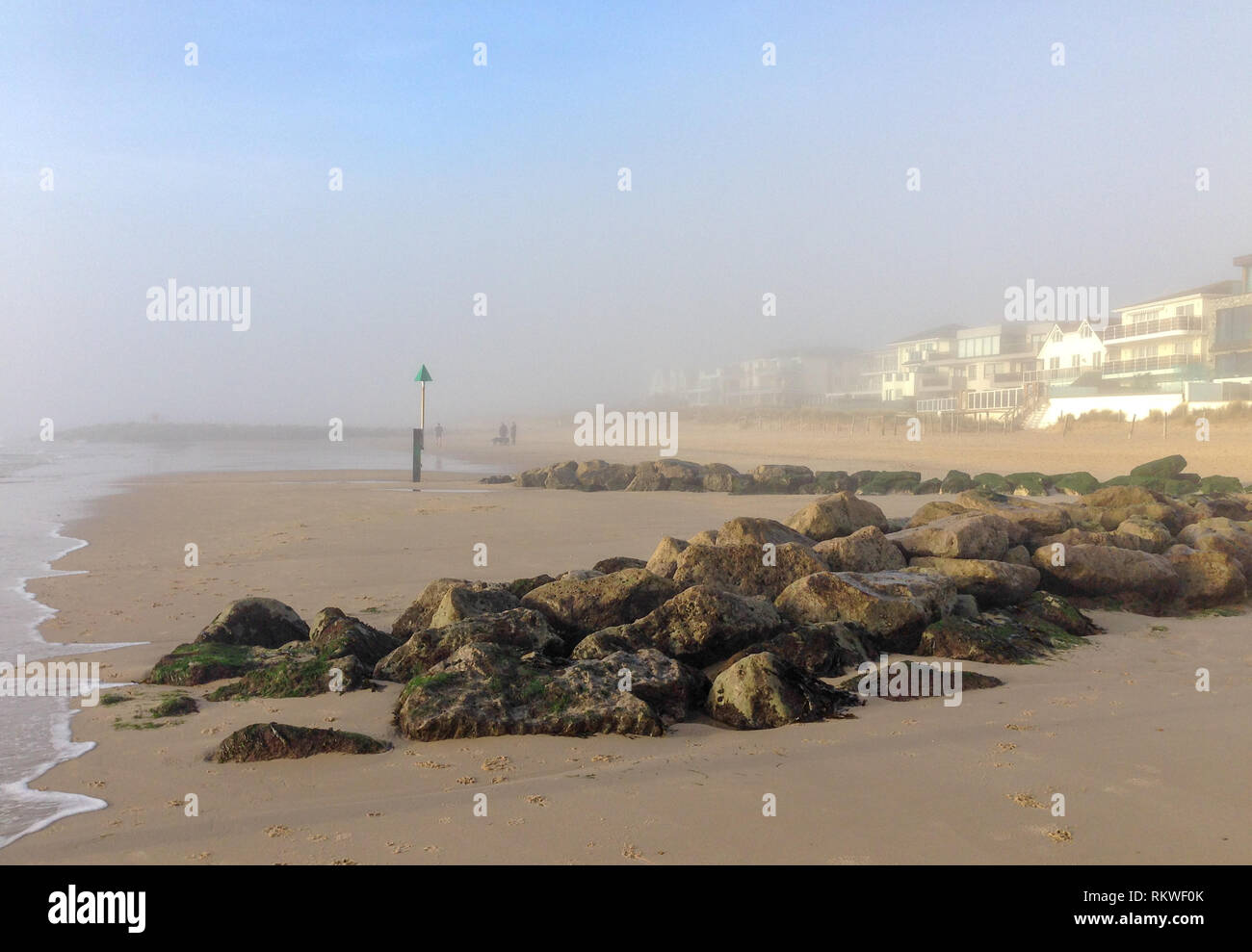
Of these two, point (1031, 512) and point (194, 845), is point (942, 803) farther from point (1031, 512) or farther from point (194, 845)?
point (1031, 512)

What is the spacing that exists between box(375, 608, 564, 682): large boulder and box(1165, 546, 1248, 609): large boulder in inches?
246

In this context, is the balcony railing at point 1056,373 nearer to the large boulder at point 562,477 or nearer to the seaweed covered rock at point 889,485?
the seaweed covered rock at point 889,485

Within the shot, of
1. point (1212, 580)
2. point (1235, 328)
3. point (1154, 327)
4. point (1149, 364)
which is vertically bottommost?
point (1212, 580)

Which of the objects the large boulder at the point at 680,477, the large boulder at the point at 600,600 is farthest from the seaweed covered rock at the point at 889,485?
the large boulder at the point at 600,600

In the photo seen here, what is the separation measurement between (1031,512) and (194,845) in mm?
9320

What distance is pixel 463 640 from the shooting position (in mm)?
6473

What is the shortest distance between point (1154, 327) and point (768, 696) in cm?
5942

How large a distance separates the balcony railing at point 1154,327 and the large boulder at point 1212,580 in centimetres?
5240

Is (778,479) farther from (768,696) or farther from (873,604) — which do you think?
(768,696)

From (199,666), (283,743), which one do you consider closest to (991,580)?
(283,743)

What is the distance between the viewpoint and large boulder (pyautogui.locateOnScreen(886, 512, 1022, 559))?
8891mm
